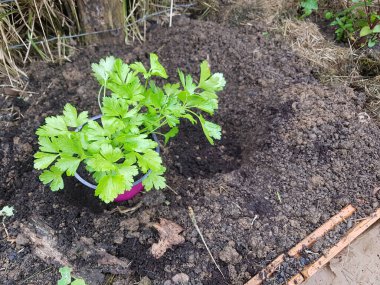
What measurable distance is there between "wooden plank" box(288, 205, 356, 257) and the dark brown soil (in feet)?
0.10

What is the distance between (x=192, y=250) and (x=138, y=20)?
5.01 ft

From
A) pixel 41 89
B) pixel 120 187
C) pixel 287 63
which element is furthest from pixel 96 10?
pixel 120 187

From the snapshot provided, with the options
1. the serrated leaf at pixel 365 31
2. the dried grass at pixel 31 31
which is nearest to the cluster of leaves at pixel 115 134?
the dried grass at pixel 31 31

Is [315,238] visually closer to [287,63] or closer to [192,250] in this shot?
[192,250]

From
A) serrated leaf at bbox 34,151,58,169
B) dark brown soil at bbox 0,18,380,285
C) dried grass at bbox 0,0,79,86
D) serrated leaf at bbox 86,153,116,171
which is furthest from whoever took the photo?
dried grass at bbox 0,0,79,86

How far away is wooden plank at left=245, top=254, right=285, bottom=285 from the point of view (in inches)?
62.5

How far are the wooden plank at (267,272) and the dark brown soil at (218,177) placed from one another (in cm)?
3

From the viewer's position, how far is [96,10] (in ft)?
7.34

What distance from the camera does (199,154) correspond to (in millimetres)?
2029

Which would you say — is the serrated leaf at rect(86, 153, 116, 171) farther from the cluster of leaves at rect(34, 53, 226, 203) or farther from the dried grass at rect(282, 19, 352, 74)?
the dried grass at rect(282, 19, 352, 74)

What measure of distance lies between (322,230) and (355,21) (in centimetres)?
152

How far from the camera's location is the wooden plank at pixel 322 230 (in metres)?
1.67

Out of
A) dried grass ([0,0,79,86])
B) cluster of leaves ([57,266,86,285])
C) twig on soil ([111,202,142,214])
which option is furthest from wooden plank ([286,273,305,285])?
dried grass ([0,0,79,86])

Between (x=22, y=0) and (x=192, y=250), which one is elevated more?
(x=22, y=0)
